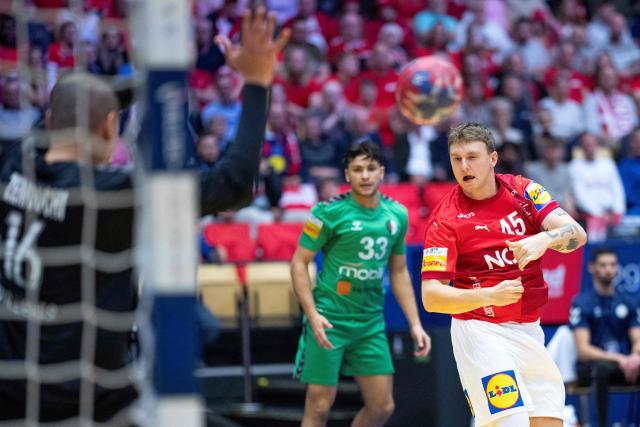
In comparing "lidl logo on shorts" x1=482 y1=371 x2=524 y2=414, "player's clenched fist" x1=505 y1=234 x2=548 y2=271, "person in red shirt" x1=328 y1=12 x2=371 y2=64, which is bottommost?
"lidl logo on shorts" x1=482 y1=371 x2=524 y2=414

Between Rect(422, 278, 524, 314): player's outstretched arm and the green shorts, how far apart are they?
1.60m

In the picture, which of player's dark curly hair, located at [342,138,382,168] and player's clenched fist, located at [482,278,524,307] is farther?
player's dark curly hair, located at [342,138,382,168]

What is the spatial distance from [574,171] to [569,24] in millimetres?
4283

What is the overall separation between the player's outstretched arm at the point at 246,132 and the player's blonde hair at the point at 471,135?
88.5 inches

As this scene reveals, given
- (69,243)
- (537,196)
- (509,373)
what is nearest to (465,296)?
(509,373)

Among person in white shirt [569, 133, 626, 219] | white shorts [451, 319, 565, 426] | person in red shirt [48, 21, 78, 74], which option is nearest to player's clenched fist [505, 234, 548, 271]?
white shorts [451, 319, 565, 426]

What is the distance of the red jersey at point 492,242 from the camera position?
5492 mm

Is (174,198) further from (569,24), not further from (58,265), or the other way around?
(569,24)

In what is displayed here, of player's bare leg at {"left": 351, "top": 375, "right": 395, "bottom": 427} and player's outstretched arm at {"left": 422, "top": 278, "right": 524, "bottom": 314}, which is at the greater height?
player's outstretched arm at {"left": 422, "top": 278, "right": 524, "bottom": 314}

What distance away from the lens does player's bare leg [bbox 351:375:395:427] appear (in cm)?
693

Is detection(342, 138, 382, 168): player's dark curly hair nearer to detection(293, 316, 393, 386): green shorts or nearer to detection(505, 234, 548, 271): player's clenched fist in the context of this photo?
detection(293, 316, 393, 386): green shorts

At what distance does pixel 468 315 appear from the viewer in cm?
558

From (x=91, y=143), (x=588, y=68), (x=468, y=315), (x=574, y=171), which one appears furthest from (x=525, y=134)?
(x=91, y=143)

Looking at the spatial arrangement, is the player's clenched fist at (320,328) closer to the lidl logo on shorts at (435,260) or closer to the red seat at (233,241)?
the lidl logo on shorts at (435,260)
